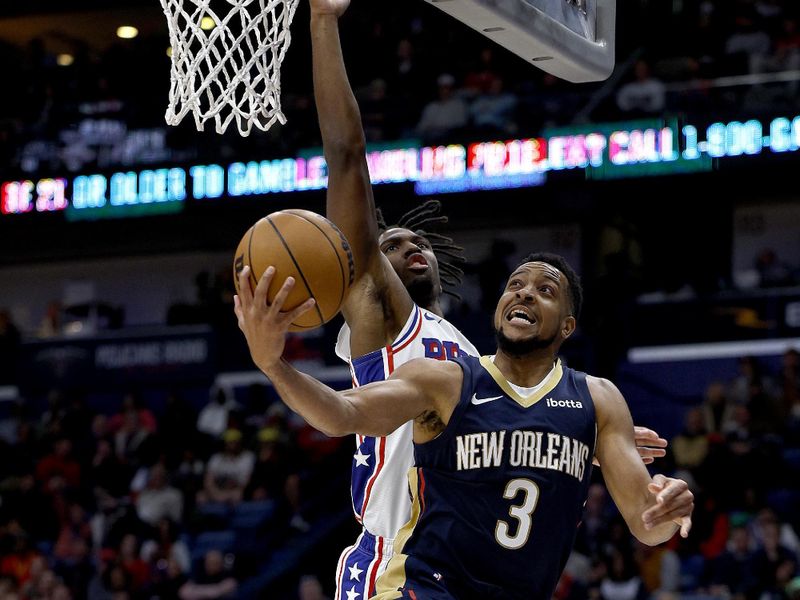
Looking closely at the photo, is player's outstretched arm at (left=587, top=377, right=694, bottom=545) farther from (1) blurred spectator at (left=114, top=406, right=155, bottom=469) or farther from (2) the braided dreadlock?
(1) blurred spectator at (left=114, top=406, right=155, bottom=469)

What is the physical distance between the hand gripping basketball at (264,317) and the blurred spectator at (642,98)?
431 inches

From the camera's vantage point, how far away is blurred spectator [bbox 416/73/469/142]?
14359 mm

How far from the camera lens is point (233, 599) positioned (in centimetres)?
1120

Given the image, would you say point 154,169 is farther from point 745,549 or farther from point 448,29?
point 745,549

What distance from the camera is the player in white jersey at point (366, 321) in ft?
13.4

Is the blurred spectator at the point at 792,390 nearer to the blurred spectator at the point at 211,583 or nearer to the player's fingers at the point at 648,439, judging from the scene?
the blurred spectator at the point at 211,583

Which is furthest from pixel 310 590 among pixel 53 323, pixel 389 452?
pixel 53 323

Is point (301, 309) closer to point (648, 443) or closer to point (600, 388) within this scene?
point (600, 388)

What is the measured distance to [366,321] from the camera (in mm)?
4281

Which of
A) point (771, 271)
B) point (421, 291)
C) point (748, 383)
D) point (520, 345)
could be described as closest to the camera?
point (520, 345)

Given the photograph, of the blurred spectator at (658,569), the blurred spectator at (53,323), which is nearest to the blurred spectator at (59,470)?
the blurred spectator at (53,323)

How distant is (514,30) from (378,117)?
1039 cm

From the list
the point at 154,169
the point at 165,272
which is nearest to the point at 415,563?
the point at 154,169

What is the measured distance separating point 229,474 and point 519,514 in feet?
30.9
